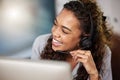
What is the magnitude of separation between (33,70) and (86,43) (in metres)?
0.61

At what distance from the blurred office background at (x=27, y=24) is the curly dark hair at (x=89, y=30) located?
60 millimetres

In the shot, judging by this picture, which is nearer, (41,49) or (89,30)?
(89,30)

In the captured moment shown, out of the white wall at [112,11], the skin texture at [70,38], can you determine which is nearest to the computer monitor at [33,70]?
the skin texture at [70,38]

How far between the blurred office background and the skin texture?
8cm

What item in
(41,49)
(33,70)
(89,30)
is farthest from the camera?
(41,49)

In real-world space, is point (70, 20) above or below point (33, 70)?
above

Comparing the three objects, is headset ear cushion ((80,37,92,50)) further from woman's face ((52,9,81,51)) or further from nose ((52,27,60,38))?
nose ((52,27,60,38))

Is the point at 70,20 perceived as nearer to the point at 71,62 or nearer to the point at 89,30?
the point at 89,30

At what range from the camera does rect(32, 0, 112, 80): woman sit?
1327mm

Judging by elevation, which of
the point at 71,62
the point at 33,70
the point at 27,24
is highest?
the point at 27,24

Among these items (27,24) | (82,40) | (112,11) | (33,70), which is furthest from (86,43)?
(33,70)

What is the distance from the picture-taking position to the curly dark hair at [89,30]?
1335 millimetres

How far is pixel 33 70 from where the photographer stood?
80 cm

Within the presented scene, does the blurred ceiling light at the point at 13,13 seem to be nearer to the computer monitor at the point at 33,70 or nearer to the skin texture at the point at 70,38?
the skin texture at the point at 70,38
